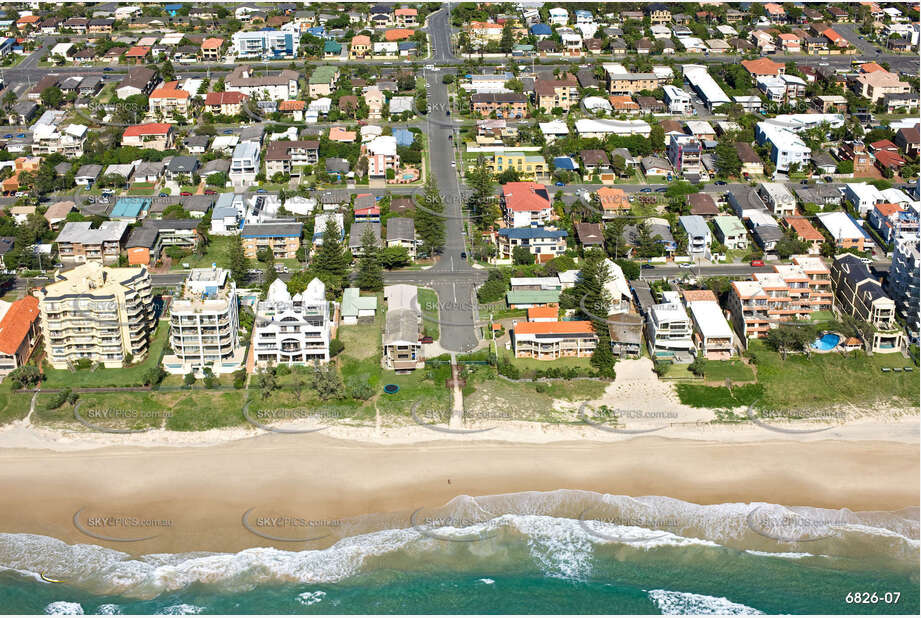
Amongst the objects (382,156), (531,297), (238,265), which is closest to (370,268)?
(238,265)

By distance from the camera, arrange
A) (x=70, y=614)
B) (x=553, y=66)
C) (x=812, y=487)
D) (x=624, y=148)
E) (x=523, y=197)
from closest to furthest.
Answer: (x=70, y=614)
(x=812, y=487)
(x=523, y=197)
(x=624, y=148)
(x=553, y=66)

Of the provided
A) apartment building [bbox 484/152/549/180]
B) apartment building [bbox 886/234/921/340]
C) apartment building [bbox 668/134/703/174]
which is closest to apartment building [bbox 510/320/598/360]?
apartment building [bbox 886/234/921/340]

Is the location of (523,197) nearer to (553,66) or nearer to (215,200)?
(215,200)

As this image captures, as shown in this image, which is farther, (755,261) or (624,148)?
(624,148)

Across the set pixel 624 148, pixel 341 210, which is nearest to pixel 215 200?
pixel 341 210

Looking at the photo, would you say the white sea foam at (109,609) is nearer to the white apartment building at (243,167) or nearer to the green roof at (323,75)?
the white apartment building at (243,167)

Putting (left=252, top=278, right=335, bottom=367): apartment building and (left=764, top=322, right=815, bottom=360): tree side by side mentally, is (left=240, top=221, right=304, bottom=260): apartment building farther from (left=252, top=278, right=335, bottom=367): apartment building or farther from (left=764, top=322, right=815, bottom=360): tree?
(left=764, top=322, right=815, bottom=360): tree

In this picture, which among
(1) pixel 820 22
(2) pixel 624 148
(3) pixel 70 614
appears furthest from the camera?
(1) pixel 820 22
